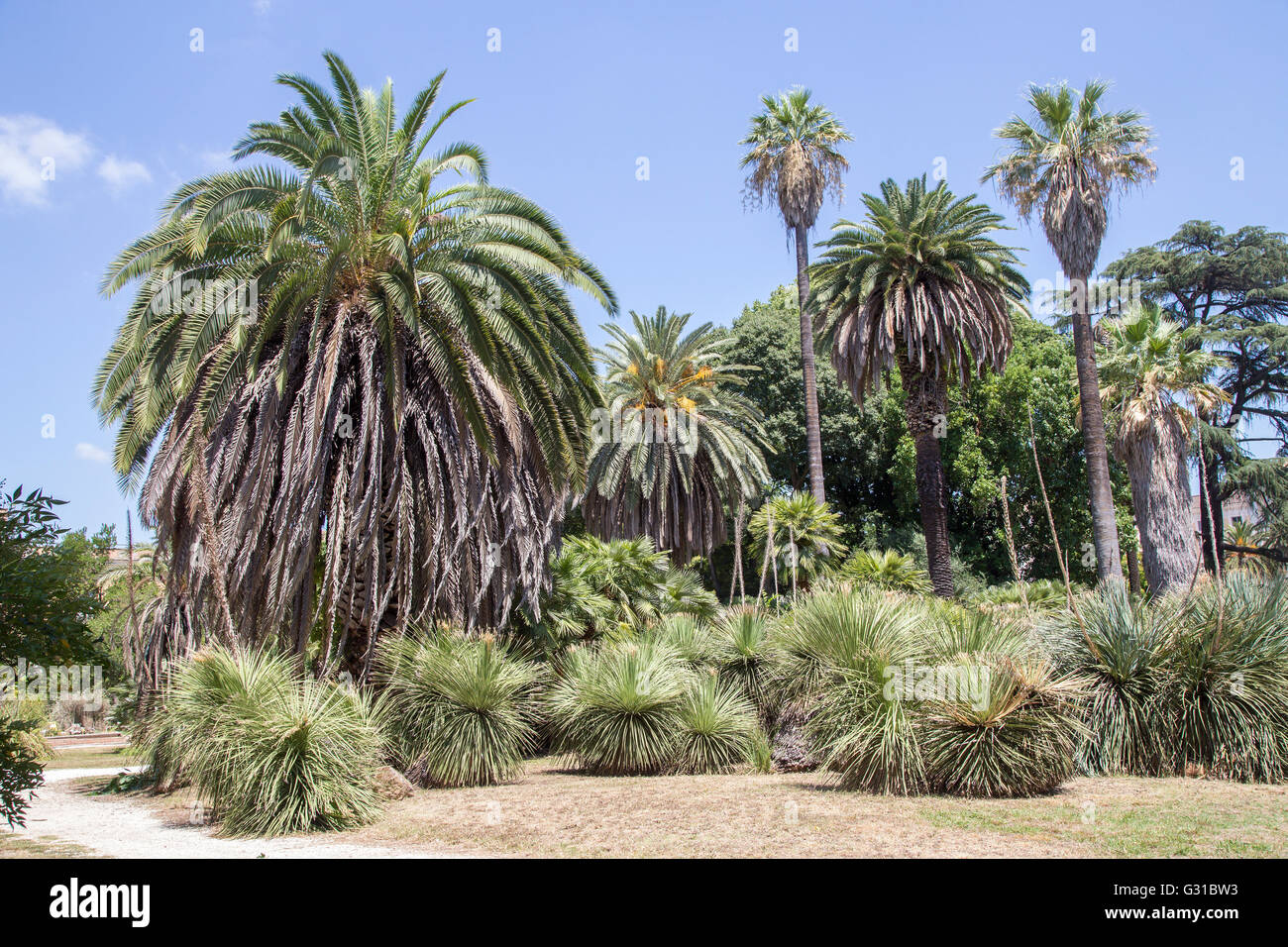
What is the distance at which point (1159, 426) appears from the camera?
1011 inches

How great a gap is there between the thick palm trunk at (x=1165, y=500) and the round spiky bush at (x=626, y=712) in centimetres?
1753

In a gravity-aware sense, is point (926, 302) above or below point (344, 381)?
above

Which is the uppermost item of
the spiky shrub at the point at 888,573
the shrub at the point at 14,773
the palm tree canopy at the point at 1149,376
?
the palm tree canopy at the point at 1149,376

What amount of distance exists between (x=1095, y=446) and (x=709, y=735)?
15.4 m

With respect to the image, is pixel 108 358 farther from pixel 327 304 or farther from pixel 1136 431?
pixel 1136 431

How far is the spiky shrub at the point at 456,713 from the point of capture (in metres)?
13.5

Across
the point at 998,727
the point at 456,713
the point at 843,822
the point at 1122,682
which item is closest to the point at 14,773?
the point at 843,822

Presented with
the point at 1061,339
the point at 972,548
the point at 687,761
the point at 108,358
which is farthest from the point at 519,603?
the point at 1061,339

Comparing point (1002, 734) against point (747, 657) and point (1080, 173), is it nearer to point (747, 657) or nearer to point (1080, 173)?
point (747, 657)

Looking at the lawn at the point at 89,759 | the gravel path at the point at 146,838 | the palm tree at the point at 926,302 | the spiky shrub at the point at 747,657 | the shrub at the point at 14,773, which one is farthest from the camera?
the palm tree at the point at 926,302

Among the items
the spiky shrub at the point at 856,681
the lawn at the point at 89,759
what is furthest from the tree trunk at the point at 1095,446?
the lawn at the point at 89,759

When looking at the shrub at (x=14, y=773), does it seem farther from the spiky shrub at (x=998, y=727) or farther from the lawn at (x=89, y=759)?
the lawn at (x=89, y=759)

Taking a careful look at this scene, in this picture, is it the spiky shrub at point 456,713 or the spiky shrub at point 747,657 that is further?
the spiky shrub at point 747,657

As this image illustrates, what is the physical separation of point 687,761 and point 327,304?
9.25 meters
